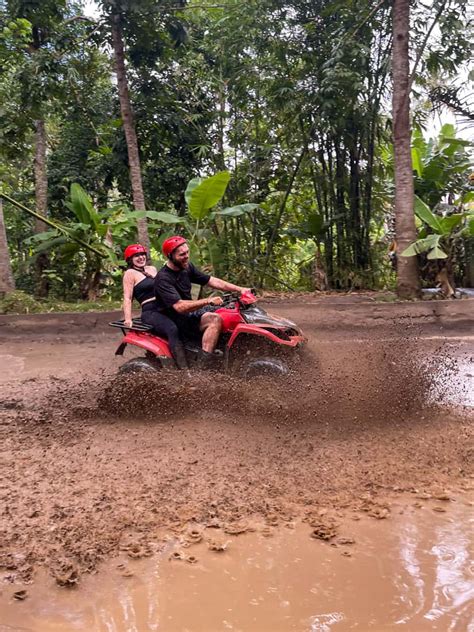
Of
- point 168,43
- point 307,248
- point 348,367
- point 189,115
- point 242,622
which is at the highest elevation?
point 168,43

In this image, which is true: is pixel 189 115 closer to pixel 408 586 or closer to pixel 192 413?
pixel 192 413

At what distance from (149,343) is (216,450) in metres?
1.34

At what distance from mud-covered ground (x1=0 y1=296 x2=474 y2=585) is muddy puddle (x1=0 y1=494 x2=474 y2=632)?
5.5 inches

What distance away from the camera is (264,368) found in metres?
4.62

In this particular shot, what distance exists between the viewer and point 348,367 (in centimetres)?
529

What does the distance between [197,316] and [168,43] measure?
256 inches

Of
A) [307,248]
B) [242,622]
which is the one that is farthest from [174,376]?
[307,248]

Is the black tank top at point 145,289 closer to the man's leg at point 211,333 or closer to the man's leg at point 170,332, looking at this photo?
the man's leg at point 170,332

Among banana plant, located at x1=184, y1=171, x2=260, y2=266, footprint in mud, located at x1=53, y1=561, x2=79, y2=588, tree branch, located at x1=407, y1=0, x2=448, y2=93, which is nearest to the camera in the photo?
footprint in mud, located at x1=53, y1=561, x2=79, y2=588

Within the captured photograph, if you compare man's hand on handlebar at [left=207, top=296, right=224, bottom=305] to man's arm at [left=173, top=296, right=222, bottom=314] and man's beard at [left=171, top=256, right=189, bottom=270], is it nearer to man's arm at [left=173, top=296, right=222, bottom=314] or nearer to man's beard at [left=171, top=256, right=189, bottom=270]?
man's arm at [left=173, top=296, right=222, bottom=314]

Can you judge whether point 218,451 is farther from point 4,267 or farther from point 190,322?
point 4,267

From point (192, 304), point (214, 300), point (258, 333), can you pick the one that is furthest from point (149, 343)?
point (258, 333)

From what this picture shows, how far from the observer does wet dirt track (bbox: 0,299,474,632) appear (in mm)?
2818

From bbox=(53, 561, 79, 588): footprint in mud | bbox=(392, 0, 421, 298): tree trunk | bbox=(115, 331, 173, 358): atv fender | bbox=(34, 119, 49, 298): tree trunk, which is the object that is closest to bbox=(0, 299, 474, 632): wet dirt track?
bbox=(53, 561, 79, 588): footprint in mud
